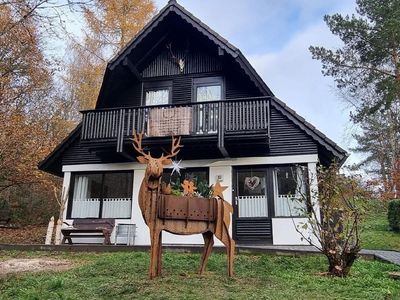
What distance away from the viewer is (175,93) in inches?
535

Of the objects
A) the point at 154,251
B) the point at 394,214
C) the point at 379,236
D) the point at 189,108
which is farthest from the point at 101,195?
the point at 394,214

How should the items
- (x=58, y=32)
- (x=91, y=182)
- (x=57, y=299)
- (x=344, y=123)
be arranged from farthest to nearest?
(x=344, y=123)
(x=91, y=182)
(x=58, y=32)
(x=57, y=299)

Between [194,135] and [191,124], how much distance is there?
39cm

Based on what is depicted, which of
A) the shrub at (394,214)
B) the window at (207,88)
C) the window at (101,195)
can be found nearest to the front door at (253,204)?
the window at (207,88)

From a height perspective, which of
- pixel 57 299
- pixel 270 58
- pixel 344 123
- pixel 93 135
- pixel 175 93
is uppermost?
pixel 270 58

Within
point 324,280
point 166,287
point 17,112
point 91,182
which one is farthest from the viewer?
point 17,112

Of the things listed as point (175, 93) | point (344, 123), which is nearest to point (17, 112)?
point (175, 93)

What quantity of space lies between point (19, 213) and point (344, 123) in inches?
700

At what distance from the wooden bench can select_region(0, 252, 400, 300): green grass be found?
4.28 metres

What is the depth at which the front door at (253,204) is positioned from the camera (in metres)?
11.6

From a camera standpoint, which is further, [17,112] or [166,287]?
[17,112]

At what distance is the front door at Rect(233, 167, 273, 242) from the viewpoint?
38.1 ft

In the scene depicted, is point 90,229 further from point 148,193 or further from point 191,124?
point 148,193

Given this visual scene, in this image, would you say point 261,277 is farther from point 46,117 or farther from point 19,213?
point 46,117
